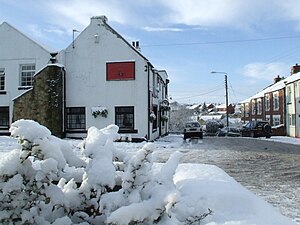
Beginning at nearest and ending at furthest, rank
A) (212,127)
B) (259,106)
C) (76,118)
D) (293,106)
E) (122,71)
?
(122,71)
(76,118)
(293,106)
(259,106)
(212,127)

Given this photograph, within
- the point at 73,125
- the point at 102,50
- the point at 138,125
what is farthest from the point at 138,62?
the point at 73,125

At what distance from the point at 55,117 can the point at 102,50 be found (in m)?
5.55

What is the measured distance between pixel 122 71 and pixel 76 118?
463 cm

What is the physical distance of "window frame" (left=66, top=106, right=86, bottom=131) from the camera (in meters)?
24.4

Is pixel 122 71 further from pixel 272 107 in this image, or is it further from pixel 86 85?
pixel 272 107

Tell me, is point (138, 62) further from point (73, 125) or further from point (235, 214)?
point (235, 214)

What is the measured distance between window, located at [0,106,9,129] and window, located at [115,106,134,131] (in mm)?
8061

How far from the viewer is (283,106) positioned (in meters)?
39.5

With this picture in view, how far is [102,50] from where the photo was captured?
24.1 meters

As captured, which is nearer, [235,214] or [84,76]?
[235,214]

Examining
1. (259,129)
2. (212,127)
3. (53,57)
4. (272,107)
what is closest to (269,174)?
(53,57)

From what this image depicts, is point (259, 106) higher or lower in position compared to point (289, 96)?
lower

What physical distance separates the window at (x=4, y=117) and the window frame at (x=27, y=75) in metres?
2.07

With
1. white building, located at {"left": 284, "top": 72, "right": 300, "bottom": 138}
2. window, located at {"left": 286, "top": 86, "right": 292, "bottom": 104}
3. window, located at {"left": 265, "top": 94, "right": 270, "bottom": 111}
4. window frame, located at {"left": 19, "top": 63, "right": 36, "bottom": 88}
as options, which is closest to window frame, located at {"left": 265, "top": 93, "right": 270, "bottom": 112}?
window, located at {"left": 265, "top": 94, "right": 270, "bottom": 111}
